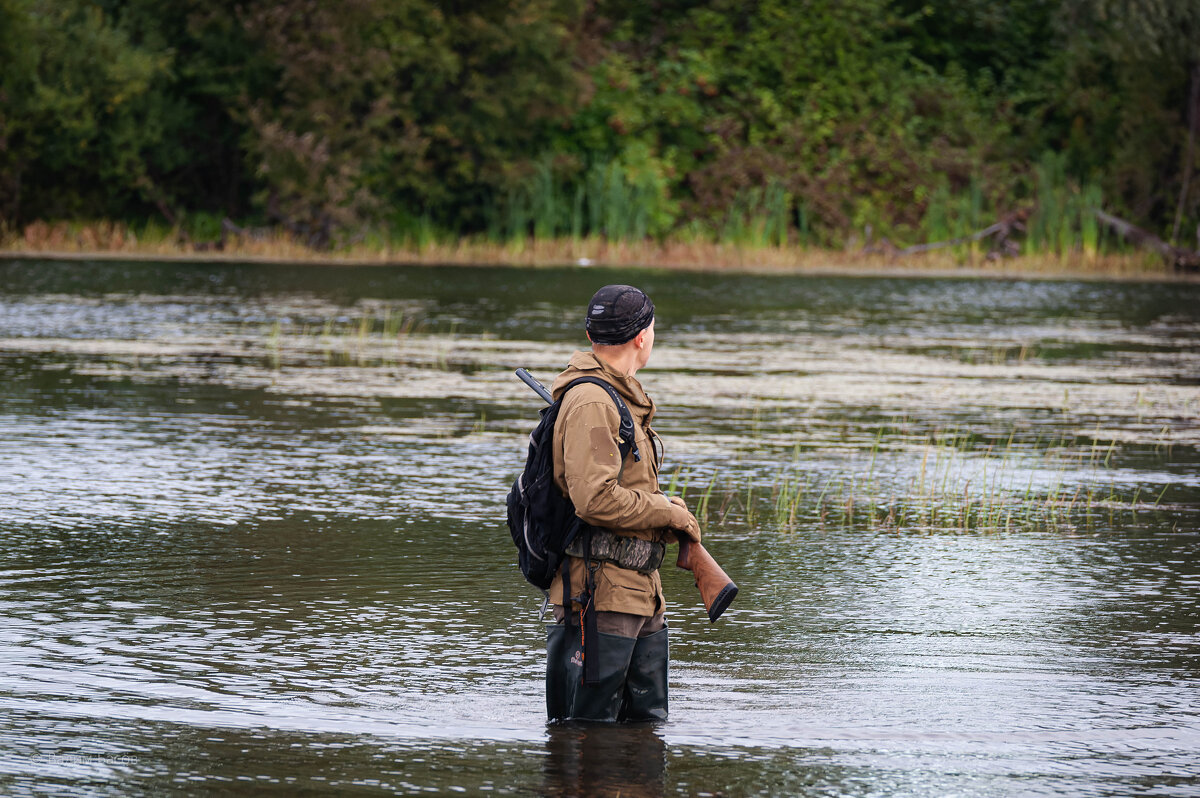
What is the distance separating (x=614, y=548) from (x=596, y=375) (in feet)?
1.78

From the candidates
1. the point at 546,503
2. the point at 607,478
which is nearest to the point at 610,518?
the point at 607,478

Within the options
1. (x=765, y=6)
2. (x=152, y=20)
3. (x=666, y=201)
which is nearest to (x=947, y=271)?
(x=666, y=201)

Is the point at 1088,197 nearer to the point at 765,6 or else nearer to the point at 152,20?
the point at 765,6

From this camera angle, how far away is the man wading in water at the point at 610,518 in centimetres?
575

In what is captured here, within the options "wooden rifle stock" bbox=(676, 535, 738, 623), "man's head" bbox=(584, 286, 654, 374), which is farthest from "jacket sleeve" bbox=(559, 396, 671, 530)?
"wooden rifle stock" bbox=(676, 535, 738, 623)

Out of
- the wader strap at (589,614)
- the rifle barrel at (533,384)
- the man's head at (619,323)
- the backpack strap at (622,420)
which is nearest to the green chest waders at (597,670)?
the wader strap at (589,614)

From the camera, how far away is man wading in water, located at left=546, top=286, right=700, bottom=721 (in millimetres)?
5754

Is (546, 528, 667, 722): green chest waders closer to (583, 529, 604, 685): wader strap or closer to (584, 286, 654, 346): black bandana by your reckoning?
(583, 529, 604, 685): wader strap

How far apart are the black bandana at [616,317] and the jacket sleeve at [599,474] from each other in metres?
0.24

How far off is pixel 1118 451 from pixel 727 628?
631 cm

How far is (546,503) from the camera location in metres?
5.84

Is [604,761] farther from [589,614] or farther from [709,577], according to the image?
[709,577]

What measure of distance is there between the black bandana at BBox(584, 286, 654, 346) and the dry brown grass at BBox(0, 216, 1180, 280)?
3190cm

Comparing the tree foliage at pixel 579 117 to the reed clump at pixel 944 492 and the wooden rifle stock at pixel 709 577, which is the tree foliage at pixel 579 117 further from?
the wooden rifle stock at pixel 709 577
